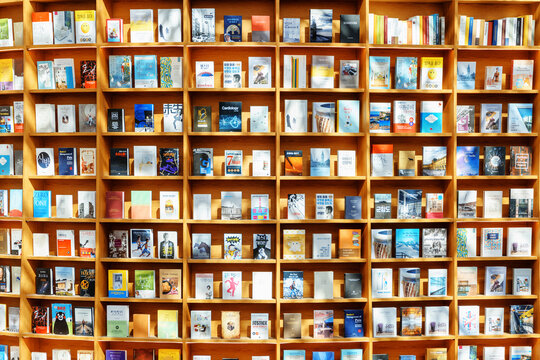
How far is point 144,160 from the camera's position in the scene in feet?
11.7

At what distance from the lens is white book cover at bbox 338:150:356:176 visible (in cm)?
358

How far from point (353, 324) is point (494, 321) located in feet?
4.09

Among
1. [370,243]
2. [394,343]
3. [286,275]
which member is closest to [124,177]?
[286,275]

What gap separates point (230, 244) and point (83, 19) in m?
2.30

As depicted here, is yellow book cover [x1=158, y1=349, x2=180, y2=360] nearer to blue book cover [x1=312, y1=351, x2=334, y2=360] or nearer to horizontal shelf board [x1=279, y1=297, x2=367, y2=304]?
horizontal shelf board [x1=279, y1=297, x2=367, y2=304]

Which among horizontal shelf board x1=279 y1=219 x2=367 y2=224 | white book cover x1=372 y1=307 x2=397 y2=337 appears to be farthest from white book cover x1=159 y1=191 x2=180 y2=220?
white book cover x1=372 y1=307 x2=397 y2=337

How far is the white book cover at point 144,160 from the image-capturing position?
3.57 metres

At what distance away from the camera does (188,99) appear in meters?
3.51

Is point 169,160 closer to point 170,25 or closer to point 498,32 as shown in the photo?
point 170,25

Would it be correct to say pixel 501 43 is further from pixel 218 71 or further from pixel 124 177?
pixel 124 177

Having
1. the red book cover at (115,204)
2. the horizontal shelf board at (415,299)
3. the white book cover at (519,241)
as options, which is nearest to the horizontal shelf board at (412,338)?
the horizontal shelf board at (415,299)

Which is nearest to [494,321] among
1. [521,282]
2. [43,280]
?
[521,282]

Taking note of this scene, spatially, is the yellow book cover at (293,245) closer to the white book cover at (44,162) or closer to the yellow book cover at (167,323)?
the yellow book cover at (167,323)

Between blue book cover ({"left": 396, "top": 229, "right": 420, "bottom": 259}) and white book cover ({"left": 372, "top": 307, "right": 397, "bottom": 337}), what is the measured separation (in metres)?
0.47
